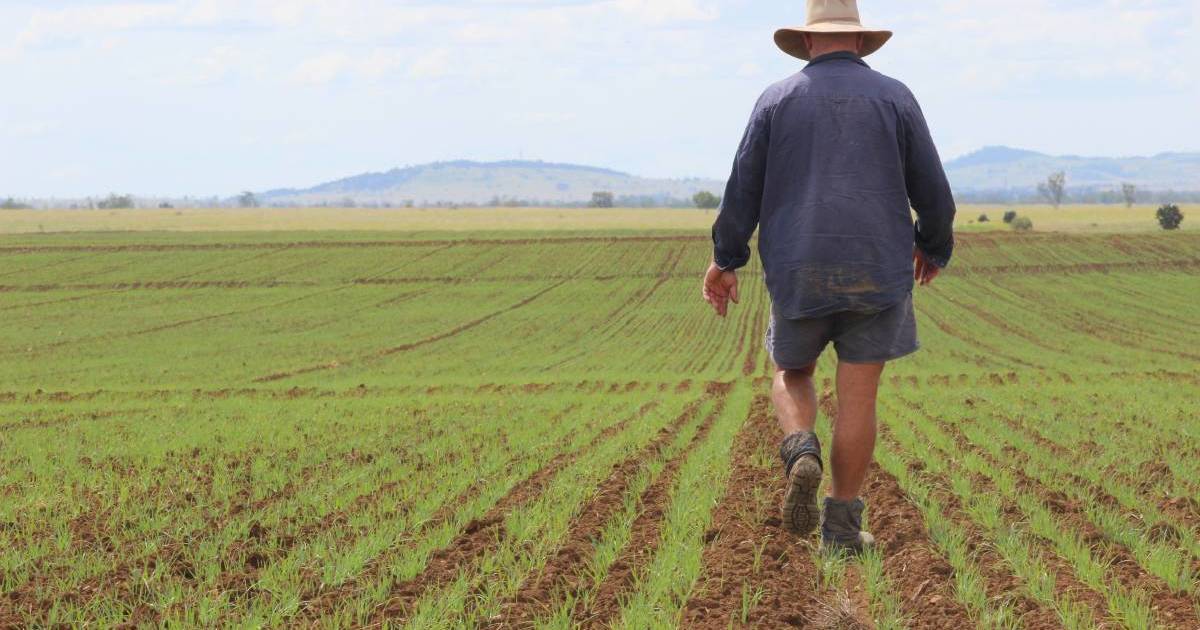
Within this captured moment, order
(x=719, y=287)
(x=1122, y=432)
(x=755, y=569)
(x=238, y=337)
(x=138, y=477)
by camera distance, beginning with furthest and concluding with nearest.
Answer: (x=238, y=337), (x=1122, y=432), (x=138, y=477), (x=719, y=287), (x=755, y=569)

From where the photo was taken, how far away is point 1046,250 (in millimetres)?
57281

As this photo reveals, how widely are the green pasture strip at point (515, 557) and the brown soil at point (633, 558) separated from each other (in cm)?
25

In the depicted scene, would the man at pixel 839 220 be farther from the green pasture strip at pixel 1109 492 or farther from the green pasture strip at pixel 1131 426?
the green pasture strip at pixel 1131 426

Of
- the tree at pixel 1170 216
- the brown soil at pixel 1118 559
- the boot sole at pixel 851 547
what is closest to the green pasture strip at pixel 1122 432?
the brown soil at pixel 1118 559

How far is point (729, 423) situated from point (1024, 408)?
10.4 feet

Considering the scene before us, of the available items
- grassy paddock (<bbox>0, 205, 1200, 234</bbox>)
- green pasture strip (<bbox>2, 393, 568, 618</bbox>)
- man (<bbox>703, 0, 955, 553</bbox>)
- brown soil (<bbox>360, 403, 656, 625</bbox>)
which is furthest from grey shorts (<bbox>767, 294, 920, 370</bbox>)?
grassy paddock (<bbox>0, 205, 1200, 234</bbox>)

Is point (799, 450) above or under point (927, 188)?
under

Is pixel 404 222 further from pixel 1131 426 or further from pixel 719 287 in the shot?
pixel 719 287

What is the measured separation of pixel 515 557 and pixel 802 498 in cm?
128

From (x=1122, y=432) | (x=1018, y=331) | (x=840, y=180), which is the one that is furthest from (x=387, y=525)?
(x=1018, y=331)

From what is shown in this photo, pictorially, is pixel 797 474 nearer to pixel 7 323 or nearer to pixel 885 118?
pixel 885 118

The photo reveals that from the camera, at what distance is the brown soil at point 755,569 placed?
13.4 ft

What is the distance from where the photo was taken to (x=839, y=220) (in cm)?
502

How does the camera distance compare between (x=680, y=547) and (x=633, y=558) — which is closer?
(x=633, y=558)
